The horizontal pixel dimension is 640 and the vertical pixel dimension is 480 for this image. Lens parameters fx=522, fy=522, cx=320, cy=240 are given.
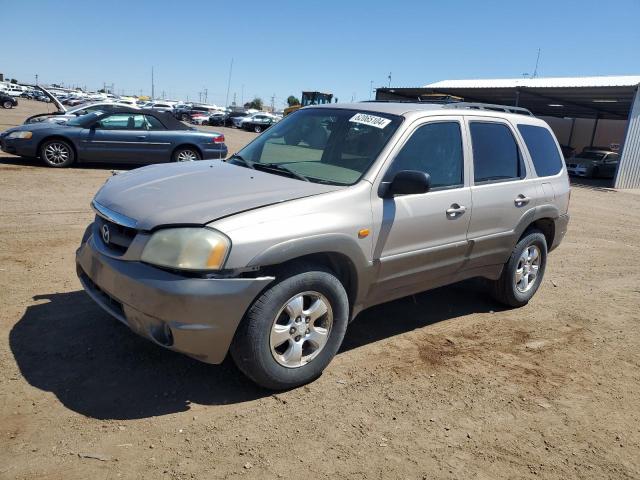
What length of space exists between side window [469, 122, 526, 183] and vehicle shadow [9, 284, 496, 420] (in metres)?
1.53

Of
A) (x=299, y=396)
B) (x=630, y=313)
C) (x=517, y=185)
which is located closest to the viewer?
(x=299, y=396)

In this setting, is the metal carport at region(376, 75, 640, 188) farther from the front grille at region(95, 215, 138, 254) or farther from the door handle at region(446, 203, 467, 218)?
the front grille at region(95, 215, 138, 254)

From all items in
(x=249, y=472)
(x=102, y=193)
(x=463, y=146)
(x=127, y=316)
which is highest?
(x=463, y=146)

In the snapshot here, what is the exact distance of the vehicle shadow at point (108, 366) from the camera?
3.13 metres

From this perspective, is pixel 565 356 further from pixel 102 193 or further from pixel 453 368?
pixel 102 193

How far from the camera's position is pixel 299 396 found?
3344 millimetres

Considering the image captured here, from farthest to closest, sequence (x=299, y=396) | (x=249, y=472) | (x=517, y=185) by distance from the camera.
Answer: (x=517, y=185) → (x=299, y=396) → (x=249, y=472)

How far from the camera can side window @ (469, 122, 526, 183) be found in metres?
4.42

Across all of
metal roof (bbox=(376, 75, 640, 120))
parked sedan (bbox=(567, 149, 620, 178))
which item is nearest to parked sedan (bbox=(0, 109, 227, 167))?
metal roof (bbox=(376, 75, 640, 120))

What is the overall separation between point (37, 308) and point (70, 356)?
3.10 ft

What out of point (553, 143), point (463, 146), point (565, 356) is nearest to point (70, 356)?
point (463, 146)

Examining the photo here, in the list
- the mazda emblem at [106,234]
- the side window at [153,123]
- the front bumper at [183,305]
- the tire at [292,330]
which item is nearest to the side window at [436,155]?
the tire at [292,330]

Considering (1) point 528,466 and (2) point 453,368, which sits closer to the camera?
(1) point 528,466

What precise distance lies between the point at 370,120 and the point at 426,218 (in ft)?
2.88
